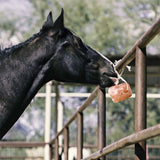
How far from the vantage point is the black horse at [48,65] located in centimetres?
347

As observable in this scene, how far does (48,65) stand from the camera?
3.53 m

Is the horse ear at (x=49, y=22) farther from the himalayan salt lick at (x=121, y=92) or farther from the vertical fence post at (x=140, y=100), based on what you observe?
the vertical fence post at (x=140, y=100)

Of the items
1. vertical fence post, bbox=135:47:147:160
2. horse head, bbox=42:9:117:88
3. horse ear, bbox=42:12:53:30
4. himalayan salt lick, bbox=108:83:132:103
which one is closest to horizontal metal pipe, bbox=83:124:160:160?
vertical fence post, bbox=135:47:147:160

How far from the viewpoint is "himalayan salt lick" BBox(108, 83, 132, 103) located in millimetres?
3213

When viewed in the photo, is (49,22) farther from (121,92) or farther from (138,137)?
(138,137)

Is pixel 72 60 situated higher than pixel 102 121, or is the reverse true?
pixel 72 60

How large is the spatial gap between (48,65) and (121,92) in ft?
1.92

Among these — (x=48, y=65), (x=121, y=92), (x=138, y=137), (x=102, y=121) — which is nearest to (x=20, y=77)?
(x=48, y=65)

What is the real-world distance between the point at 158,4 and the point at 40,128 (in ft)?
29.6

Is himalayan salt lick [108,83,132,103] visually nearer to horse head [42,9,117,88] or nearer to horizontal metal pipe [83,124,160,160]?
horse head [42,9,117,88]

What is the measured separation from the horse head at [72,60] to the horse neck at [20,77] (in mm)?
80

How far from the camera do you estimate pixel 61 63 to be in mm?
3518

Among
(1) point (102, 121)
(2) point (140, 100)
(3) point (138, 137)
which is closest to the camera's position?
(3) point (138, 137)

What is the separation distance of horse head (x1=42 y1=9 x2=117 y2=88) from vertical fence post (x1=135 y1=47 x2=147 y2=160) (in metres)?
0.62
